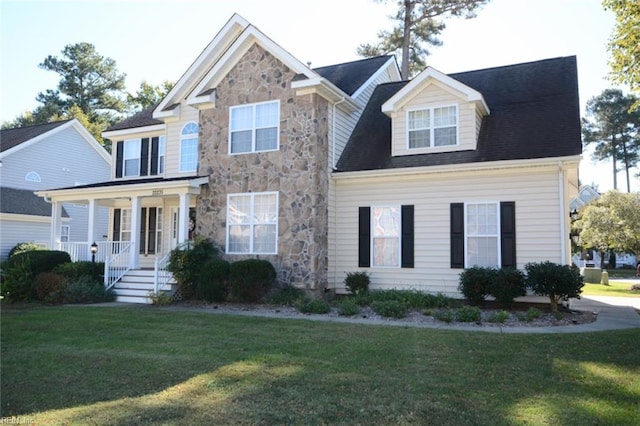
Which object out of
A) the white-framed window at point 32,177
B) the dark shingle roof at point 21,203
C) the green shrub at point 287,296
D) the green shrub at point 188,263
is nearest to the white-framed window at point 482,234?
the green shrub at point 287,296

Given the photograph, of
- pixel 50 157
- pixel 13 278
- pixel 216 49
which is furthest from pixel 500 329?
pixel 50 157

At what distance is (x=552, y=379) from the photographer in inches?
224

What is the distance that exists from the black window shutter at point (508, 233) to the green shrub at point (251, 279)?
607 cm

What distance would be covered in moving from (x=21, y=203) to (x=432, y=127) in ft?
68.5

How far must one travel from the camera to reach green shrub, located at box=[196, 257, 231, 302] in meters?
13.3

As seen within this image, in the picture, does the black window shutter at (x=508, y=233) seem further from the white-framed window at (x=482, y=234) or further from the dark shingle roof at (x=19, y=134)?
the dark shingle roof at (x=19, y=134)

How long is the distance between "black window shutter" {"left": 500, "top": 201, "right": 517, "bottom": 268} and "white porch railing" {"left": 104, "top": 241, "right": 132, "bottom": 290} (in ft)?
36.7

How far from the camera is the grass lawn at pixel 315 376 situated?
461cm

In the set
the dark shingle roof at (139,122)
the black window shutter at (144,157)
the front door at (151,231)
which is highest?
the dark shingle roof at (139,122)

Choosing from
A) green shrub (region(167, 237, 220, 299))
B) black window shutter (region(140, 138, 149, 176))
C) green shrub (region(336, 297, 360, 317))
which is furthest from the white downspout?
black window shutter (region(140, 138, 149, 176))

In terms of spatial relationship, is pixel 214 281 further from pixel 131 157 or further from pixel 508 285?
pixel 131 157

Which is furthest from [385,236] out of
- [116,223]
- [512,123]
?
[116,223]

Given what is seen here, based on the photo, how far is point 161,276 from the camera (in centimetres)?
1431

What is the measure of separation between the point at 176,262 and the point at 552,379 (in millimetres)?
10700
